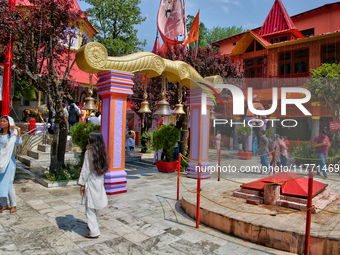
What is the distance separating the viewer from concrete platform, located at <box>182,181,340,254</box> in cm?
334

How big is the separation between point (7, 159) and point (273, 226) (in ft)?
16.3

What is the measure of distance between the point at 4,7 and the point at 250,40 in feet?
60.7

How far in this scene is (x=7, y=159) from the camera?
4.68 meters

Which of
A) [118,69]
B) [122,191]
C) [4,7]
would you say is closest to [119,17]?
[4,7]

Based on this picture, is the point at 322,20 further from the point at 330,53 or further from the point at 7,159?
the point at 7,159

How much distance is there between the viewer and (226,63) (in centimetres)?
1515

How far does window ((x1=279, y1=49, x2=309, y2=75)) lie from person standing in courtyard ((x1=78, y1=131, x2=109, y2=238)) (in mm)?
18538

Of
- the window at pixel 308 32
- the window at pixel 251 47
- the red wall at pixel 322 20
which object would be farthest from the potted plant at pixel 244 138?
the window at pixel 308 32

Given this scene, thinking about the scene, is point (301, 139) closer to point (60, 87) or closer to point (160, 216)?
point (160, 216)

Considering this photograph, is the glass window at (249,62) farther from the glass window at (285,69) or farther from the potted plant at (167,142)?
the potted plant at (167,142)

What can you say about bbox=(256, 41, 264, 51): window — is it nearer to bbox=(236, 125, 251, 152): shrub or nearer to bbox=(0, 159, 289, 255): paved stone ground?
bbox=(236, 125, 251, 152): shrub

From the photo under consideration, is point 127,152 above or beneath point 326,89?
beneath

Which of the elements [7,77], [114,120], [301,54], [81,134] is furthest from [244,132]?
[301,54]

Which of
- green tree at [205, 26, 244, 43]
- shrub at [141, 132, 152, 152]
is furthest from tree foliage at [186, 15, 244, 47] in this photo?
shrub at [141, 132, 152, 152]
